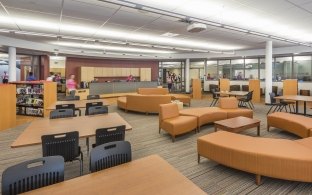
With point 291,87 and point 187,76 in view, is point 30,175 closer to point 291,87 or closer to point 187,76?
point 291,87

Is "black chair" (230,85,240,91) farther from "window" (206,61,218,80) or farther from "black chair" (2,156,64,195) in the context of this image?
"black chair" (2,156,64,195)

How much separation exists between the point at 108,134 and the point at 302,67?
13.8 metres

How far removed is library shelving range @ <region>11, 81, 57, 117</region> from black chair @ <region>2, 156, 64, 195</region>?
6.24m

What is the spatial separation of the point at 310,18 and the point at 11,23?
938 cm

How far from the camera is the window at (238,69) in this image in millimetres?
14891

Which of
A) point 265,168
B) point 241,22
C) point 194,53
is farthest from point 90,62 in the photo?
point 265,168

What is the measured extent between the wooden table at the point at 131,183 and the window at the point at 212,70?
15.6m

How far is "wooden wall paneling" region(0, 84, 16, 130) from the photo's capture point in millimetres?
5770

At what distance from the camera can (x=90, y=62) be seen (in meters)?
14.6

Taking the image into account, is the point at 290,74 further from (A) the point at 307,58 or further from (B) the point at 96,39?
(B) the point at 96,39

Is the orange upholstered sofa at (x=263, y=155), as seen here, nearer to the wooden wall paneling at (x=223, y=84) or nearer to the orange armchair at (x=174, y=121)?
the orange armchair at (x=174, y=121)

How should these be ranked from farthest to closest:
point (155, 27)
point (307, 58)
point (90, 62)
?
point (90, 62)
point (307, 58)
point (155, 27)

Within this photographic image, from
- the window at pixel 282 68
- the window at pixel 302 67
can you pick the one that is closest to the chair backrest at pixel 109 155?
the window at pixel 302 67

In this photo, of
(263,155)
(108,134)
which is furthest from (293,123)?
(108,134)
